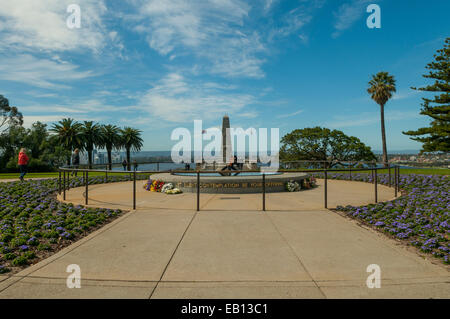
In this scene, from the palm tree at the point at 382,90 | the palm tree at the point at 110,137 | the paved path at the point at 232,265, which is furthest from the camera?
the palm tree at the point at 110,137

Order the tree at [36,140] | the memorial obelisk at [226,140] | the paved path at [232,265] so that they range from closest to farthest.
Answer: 1. the paved path at [232,265]
2. the memorial obelisk at [226,140]
3. the tree at [36,140]

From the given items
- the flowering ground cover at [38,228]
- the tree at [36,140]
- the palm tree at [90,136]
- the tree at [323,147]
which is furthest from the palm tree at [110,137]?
the flowering ground cover at [38,228]

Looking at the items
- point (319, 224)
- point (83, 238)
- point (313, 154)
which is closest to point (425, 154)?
point (313, 154)

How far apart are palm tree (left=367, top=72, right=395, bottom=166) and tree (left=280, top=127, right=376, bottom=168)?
334 cm

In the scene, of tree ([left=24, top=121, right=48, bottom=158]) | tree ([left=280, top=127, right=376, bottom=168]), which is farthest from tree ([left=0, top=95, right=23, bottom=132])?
tree ([left=280, top=127, right=376, bottom=168])

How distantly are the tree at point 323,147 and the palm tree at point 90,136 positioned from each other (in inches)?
1288

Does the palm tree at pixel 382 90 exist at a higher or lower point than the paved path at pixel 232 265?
higher

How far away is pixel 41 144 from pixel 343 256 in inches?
1912

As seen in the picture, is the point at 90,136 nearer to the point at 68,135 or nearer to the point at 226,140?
the point at 68,135

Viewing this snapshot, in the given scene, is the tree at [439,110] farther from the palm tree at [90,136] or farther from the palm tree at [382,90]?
the palm tree at [90,136]

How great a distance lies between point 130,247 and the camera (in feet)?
14.8

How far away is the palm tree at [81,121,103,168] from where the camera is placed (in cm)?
4497

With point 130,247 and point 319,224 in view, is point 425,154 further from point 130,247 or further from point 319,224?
point 130,247

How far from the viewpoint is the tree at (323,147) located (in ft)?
115
